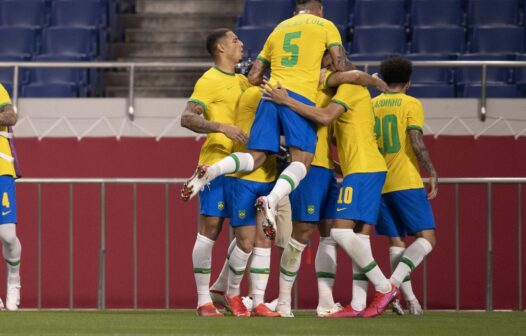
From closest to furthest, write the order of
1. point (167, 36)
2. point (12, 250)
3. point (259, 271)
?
1. point (259, 271)
2. point (12, 250)
3. point (167, 36)

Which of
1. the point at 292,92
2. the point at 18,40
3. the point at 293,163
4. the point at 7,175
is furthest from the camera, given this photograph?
the point at 18,40

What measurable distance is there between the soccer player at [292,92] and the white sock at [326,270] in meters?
0.81

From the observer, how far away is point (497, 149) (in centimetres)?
1225

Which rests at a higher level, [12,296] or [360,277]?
[360,277]

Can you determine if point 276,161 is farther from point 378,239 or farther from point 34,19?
point 34,19

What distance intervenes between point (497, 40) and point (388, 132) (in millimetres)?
5342

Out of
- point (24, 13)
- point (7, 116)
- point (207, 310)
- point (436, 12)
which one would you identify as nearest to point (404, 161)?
point (207, 310)

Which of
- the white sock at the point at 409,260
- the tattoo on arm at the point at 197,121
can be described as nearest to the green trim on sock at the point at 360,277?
the white sock at the point at 409,260

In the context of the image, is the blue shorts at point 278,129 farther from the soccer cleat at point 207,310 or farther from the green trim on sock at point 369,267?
the soccer cleat at point 207,310

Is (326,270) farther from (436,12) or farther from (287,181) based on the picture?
(436,12)

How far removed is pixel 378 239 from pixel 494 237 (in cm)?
101

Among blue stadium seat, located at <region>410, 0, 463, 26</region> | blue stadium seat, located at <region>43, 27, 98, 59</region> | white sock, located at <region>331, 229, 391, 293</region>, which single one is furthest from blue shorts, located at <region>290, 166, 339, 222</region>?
blue stadium seat, located at <region>43, 27, 98, 59</region>

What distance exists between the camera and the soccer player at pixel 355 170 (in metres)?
8.88

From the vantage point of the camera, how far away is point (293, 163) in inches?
344
